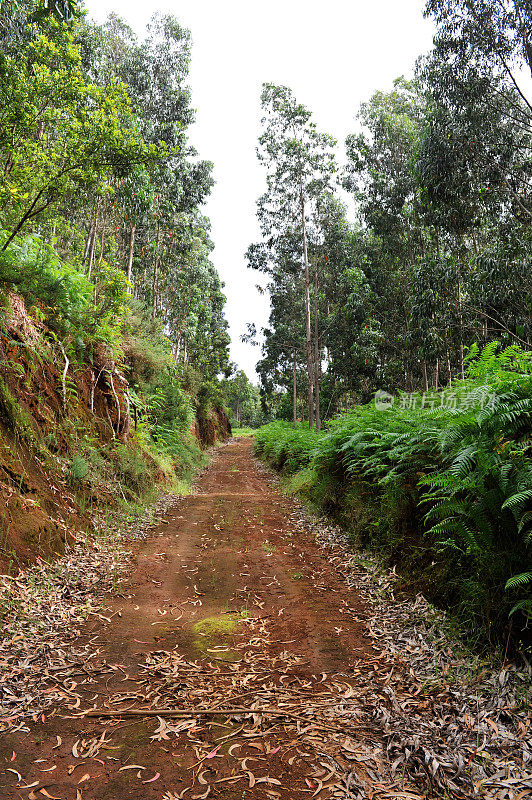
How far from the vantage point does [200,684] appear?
9.74 feet

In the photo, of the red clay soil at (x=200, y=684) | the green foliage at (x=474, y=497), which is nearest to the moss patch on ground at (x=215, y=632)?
the red clay soil at (x=200, y=684)

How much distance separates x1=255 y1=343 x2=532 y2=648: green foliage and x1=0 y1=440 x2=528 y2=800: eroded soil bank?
72 centimetres

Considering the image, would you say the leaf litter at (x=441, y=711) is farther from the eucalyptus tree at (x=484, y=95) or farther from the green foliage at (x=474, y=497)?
the eucalyptus tree at (x=484, y=95)

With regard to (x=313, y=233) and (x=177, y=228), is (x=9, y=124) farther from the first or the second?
(x=313, y=233)

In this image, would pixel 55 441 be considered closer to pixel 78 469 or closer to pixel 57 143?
pixel 78 469

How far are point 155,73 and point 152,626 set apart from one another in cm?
2004

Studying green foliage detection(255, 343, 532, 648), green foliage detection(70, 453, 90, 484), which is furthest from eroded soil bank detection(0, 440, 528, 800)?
green foliage detection(70, 453, 90, 484)

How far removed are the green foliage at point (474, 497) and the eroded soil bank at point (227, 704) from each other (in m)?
0.72

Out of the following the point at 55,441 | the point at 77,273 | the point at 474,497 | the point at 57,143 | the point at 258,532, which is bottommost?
the point at 258,532

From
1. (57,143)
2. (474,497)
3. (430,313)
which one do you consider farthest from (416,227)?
(474,497)

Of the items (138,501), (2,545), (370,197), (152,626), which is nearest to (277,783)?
(152,626)

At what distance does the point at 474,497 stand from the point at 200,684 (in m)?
2.43

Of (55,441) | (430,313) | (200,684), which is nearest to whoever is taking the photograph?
(200,684)

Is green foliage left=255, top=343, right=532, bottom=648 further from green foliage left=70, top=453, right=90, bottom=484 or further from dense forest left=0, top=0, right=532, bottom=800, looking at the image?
green foliage left=70, top=453, right=90, bottom=484
